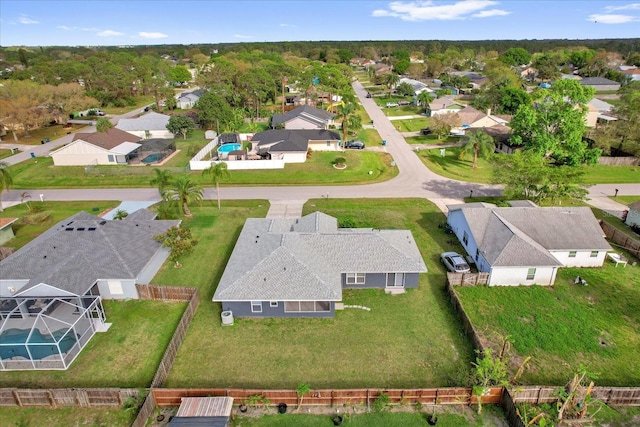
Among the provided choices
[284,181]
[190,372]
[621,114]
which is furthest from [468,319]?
[621,114]

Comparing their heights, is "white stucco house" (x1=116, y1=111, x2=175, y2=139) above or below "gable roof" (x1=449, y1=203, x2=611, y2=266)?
above

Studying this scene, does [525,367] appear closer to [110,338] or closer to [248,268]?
[248,268]

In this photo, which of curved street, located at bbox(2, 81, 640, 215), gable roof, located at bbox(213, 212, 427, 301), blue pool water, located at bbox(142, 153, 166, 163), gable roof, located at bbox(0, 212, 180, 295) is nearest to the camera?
gable roof, located at bbox(213, 212, 427, 301)

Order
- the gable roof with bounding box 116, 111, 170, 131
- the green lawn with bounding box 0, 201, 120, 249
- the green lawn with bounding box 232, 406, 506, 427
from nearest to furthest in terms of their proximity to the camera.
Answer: the green lawn with bounding box 232, 406, 506, 427 → the green lawn with bounding box 0, 201, 120, 249 → the gable roof with bounding box 116, 111, 170, 131

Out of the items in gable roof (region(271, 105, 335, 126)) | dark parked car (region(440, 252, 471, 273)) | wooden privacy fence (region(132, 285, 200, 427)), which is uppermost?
gable roof (region(271, 105, 335, 126))

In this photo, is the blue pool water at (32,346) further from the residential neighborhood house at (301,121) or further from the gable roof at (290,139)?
the residential neighborhood house at (301,121)

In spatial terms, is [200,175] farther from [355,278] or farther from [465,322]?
[465,322]

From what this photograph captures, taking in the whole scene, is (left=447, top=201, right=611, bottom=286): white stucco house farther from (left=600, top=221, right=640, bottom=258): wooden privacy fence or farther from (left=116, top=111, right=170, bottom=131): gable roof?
(left=116, top=111, right=170, bottom=131): gable roof

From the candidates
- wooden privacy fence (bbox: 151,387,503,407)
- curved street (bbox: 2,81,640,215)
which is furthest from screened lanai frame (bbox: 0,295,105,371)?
curved street (bbox: 2,81,640,215)
